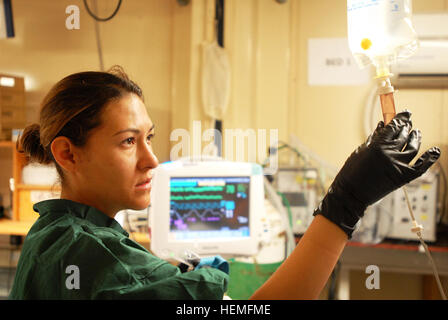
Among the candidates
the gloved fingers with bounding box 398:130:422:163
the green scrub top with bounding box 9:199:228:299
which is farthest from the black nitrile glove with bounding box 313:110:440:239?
the green scrub top with bounding box 9:199:228:299

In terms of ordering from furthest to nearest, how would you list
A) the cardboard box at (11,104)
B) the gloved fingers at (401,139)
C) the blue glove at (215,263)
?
the cardboard box at (11,104)
the blue glove at (215,263)
the gloved fingers at (401,139)

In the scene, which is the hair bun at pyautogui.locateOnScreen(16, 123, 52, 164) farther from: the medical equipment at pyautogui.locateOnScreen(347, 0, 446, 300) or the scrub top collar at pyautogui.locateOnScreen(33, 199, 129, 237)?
the medical equipment at pyautogui.locateOnScreen(347, 0, 446, 300)

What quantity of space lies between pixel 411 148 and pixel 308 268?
35cm

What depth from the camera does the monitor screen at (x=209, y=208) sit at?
5.97 ft

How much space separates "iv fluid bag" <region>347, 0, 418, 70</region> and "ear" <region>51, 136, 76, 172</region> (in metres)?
0.75

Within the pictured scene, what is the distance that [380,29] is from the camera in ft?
3.34

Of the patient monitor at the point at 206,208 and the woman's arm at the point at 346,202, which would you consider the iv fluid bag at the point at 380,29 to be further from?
the patient monitor at the point at 206,208

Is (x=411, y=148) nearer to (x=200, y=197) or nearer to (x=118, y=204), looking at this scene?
(x=118, y=204)

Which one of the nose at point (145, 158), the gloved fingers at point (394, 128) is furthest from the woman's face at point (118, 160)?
the gloved fingers at point (394, 128)

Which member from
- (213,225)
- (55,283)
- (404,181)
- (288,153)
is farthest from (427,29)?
(55,283)

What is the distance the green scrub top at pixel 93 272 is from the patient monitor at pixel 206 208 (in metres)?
1.06

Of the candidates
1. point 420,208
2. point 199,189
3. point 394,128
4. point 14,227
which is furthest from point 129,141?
point 420,208

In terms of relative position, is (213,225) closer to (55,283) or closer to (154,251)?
(154,251)

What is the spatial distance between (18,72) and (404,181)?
2.86 meters
